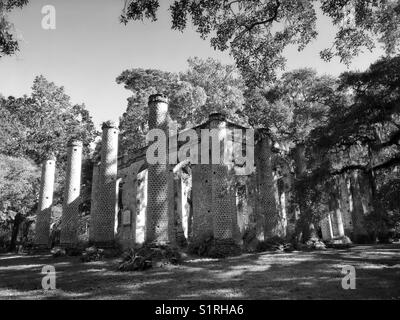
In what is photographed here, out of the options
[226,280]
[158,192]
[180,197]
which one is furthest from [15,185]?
[226,280]

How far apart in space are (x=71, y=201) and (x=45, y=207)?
13.9 feet

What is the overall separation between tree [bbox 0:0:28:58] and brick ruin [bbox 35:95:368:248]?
24.5 ft

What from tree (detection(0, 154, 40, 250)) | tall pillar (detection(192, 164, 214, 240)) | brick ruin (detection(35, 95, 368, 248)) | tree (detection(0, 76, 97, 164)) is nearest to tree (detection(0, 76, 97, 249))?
tree (detection(0, 76, 97, 164))

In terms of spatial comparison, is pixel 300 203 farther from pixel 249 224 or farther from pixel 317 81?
pixel 317 81

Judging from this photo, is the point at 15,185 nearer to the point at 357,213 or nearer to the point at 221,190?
the point at 221,190

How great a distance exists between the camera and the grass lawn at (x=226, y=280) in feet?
28.7

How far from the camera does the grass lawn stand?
8758mm

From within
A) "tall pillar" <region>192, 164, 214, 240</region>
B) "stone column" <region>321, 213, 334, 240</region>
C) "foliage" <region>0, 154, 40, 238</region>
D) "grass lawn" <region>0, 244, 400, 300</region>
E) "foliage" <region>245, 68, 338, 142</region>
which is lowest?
"grass lawn" <region>0, 244, 400, 300</region>

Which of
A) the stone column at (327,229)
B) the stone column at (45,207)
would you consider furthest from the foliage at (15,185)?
the stone column at (327,229)

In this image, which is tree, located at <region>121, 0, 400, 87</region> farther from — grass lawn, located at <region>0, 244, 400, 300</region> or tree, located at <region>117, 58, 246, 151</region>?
tree, located at <region>117, 58, 246, 151</region>

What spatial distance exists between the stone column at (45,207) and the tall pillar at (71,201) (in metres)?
3.23

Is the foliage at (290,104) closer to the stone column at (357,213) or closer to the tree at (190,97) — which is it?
the tree at (190,97)

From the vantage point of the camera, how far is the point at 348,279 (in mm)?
9883
